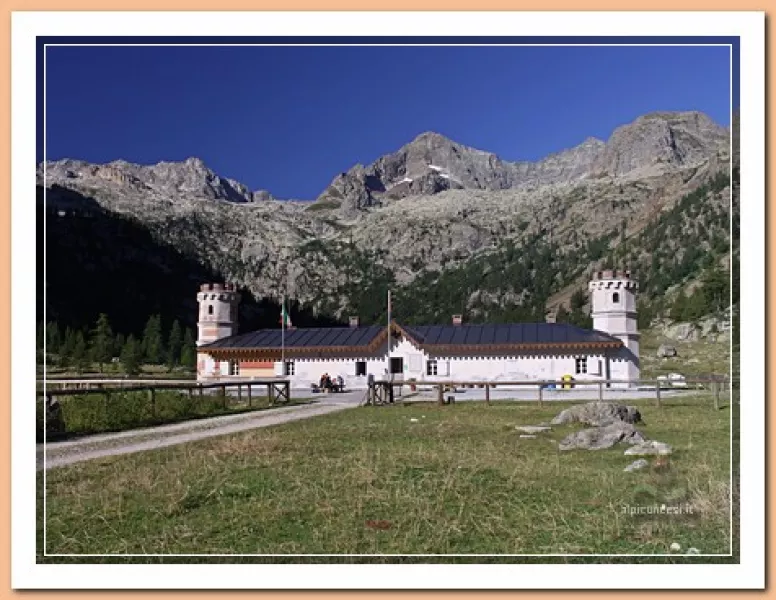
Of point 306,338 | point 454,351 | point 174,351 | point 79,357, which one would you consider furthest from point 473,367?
point 174,351

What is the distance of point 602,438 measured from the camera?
12141 millimetres

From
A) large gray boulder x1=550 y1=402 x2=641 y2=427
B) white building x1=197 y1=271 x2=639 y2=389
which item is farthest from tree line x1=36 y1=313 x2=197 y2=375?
large gray boulder x1=550 y1=402 x2=641 y2=427

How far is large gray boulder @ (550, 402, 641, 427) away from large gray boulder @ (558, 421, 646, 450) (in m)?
3.74

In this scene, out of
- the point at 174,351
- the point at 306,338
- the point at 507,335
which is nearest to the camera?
the point at 507,335

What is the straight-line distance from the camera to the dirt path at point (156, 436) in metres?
11.5

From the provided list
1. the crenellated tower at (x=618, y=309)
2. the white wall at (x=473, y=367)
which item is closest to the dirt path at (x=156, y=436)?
the white wall at (x=473, y=367)

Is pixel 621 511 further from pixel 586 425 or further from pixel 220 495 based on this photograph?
pixel 586 425

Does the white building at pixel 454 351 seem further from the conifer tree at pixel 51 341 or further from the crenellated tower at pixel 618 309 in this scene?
the conifer tree at pixel 51 341

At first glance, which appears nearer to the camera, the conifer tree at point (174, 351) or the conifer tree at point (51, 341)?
the conifer tree at point (51, 341)

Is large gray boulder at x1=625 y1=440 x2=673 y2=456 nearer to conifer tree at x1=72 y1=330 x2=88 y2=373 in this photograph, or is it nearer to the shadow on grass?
the shadow on grass

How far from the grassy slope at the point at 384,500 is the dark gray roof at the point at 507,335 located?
2499 cm

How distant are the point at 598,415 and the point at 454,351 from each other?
2267 cm

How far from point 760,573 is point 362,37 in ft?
22.5

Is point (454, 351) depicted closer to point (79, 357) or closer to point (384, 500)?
point (79, 357)
